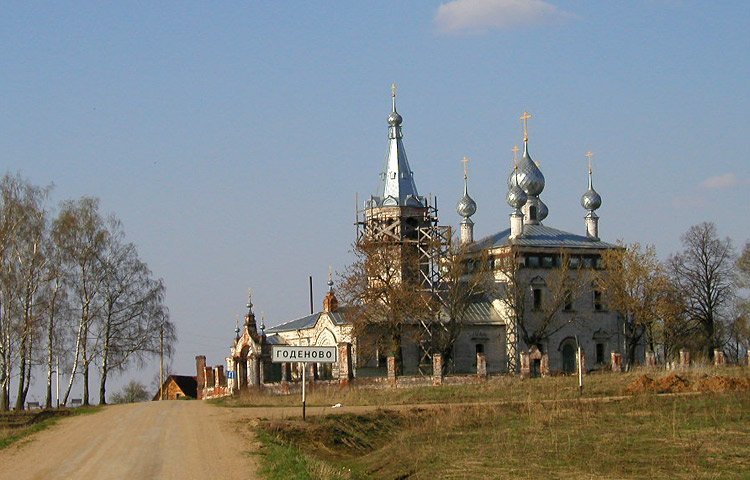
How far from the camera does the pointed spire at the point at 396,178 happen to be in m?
55.3

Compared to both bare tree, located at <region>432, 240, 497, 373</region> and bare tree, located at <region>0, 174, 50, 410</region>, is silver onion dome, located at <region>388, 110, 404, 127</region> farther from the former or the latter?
bare tree, located at <region>0, 174, 50, 410</region>

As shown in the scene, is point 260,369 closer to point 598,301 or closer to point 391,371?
point 391,371

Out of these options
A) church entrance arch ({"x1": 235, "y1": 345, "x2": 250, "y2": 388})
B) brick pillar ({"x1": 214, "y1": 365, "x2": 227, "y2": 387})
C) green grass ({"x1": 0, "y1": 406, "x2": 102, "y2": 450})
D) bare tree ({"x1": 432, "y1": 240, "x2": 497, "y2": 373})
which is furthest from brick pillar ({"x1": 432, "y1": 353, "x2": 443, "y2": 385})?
green grass ({"x1": 0, "y1": 406, "x2": 102, "y2": 450})

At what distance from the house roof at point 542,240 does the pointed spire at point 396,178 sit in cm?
371

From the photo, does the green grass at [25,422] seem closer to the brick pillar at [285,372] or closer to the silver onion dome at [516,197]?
the brick pillar at [285,372]

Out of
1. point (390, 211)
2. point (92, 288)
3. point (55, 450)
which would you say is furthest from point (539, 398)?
point (390, 211)

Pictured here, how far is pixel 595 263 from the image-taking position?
5400 cm

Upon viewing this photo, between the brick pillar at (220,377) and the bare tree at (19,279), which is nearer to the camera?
the bare tree at (19,279)

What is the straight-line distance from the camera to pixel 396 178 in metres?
56.0

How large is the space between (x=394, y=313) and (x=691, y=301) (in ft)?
55.8

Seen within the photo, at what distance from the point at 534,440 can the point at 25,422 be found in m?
A: 15.1

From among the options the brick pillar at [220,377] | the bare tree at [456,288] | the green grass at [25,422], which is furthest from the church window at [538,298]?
the green grass at [25,422]

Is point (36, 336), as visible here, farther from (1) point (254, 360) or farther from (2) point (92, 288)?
(1) point (254, 360)

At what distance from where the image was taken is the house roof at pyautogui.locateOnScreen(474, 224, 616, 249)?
53188mm
